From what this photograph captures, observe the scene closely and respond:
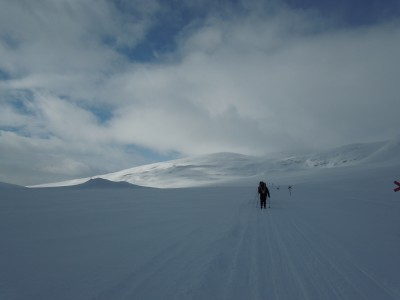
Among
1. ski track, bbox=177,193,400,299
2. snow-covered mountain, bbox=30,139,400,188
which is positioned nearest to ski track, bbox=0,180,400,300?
ski track, bbox=177,193,400,299

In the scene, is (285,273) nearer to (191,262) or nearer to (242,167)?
(191,262)

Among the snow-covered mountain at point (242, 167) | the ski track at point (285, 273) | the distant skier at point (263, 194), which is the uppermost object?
the snow-covered mountain at point (242, 167)

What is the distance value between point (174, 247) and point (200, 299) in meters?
2.70

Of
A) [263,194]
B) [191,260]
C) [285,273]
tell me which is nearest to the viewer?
[285,273]

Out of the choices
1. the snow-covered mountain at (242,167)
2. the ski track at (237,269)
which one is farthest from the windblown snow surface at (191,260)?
the snow-covered mountain at (242,167)

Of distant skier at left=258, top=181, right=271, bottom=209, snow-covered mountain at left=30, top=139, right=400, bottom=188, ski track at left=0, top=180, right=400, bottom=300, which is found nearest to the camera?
ski track at left=0, top=180, right=400, bottom=300

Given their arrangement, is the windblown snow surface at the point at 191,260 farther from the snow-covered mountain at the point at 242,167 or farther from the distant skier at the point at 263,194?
the snow-covered mountain at the point at 242,167

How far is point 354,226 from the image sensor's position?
10078 mm

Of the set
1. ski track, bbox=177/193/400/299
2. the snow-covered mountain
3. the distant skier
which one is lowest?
ski track, bbox=177/193/400/299

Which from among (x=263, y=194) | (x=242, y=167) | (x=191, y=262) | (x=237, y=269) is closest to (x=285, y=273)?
(x=237, y=269)

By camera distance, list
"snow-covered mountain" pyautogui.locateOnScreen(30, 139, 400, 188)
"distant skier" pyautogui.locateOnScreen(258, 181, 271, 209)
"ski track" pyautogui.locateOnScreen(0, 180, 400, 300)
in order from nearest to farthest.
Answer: "ski track" pyautogui.locateOnScreen(0, 180, 400, 300) < "distant skier" pyautogui.locateOnScreen(258, 181, 271, 209) < "snow-covered mountain" pyautogui.locateOnScreen(30, 139, 400, 188)

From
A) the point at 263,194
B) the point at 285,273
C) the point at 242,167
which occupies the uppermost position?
the point at 242,167

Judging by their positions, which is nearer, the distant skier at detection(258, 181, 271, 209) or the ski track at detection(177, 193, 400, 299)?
the ski track at detection(177, 193, 400, 299)

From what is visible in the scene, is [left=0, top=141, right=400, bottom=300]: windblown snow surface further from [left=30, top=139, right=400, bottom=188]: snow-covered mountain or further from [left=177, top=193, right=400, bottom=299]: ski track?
[left=30, top=139, right=400, bottom=188]: snow-covered mountain
